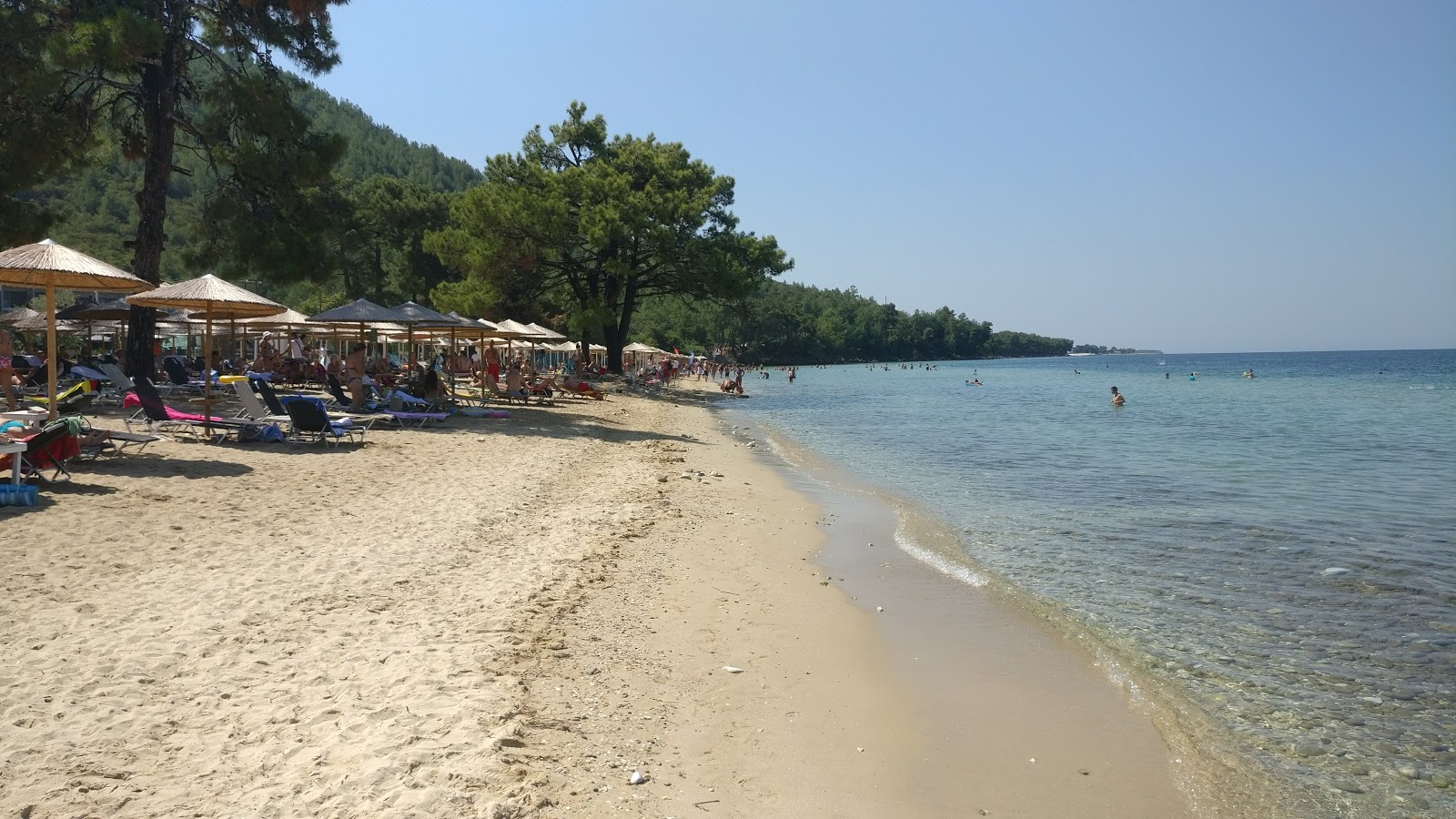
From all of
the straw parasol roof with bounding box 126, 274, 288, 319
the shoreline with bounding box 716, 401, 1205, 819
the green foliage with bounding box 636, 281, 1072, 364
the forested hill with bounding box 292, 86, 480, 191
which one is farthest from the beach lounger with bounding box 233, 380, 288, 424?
the forested hill with bounding box 292, 86, 480, 191

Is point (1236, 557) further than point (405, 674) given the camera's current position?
Yes

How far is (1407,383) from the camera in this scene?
5544cm

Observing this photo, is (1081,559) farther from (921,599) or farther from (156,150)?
(156,150)

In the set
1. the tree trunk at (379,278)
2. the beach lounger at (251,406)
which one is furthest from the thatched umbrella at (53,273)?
the tree trunk at (379,278)

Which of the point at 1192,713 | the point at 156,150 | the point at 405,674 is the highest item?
the point at 156,150

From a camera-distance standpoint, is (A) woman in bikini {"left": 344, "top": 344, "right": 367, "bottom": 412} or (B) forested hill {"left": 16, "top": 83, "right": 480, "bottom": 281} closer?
(A) woman in bikini {"left": 344, "top": 344, "right": 367, "bottom": 412}

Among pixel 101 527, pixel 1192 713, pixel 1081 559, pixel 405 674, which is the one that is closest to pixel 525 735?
pixel 405 674

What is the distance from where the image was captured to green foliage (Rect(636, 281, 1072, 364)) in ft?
319

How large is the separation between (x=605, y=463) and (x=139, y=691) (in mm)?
8536

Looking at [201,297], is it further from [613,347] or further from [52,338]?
[613,347]

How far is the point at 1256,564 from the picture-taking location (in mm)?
7688

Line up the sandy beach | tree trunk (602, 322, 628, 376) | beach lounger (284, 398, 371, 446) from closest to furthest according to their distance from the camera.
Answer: the sandy beach < beach lounger (284, 398, 371, 446) < tree trunk (602, 322, 628, 376)

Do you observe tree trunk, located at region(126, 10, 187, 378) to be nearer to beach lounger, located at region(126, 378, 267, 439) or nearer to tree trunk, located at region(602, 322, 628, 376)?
beach lounger, located at region(126, 378, 267, 439)

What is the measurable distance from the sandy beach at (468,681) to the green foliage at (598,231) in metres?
21.0
